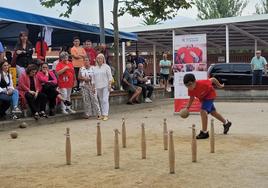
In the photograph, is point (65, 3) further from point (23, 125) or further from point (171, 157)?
point (171, 157)

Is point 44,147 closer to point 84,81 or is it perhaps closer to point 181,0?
point 84,81

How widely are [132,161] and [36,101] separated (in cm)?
628

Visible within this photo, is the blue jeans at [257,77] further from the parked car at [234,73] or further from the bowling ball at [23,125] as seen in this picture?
the bowling ball at [23,125]

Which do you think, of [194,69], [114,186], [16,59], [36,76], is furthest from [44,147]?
[194,69]

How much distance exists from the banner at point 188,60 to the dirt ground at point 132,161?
3.42 metres

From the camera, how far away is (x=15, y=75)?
48.2ft

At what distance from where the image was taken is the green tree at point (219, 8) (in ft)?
221

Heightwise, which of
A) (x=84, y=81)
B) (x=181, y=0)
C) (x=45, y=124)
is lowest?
(x=45, y=124)

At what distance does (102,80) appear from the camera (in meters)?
15.5

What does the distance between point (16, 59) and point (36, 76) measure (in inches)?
41.8

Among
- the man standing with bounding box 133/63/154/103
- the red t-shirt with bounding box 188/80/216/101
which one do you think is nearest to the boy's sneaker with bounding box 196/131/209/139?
the red t-shirt with bounding box 188/80/216/101

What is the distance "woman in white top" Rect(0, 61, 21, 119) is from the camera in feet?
43.7

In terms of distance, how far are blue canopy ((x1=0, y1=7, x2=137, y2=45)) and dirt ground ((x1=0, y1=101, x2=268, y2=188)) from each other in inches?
163

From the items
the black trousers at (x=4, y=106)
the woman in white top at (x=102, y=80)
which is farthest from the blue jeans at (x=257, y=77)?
the black trousers at (x=4, y=106)
